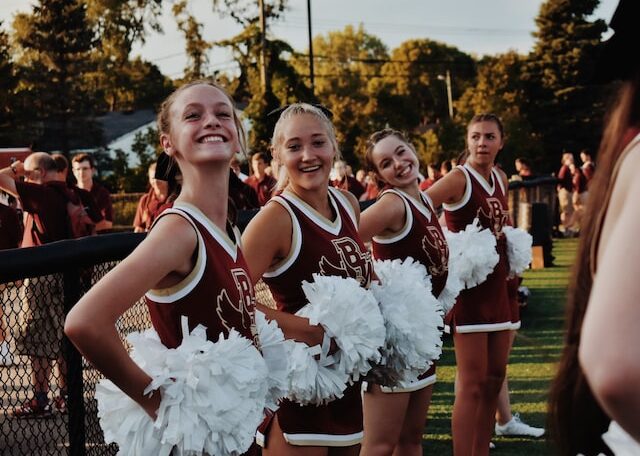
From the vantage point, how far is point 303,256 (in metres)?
3.19

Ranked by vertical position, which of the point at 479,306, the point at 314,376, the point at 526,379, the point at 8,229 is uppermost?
the point at 8,229

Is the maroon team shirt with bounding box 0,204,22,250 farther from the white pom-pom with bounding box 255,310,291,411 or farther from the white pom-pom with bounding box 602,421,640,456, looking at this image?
the white pom-pom with bounding box 602,421,640,456

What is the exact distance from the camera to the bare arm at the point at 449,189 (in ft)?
16.1

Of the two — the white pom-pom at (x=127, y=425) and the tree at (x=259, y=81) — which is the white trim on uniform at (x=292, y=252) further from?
the tree at (x=259, y=81)

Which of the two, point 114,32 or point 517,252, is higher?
point 114,32

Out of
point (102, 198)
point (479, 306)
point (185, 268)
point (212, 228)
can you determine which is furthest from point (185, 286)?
point (102, 198)

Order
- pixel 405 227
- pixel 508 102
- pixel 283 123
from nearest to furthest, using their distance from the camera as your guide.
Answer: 1. pixel 283 123
2. pixel 405 227
3. pixel 508 102

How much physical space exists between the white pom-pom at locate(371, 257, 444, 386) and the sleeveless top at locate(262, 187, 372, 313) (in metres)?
0.20

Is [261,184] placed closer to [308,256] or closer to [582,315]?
[308,256]

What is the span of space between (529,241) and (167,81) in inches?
2508

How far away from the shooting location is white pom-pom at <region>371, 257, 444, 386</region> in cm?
338

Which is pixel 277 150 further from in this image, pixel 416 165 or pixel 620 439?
pixel 620 439

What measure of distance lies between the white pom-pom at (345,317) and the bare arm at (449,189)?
1851 millimetres

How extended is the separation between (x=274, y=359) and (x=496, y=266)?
262 centimetres
